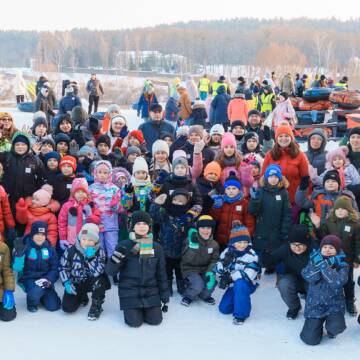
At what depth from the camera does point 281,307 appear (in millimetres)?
4750

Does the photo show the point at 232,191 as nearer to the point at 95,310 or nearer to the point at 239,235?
the point at 239,235

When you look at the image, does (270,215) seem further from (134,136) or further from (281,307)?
(134,136)

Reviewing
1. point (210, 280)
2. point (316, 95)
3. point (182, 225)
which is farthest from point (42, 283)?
point (316, 95)

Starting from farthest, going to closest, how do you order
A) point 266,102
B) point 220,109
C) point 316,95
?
point 266,102, point 316,95, point 220,109

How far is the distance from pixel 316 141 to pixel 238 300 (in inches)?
78.5

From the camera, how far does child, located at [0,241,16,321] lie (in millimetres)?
4422

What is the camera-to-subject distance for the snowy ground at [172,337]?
12.9 feet

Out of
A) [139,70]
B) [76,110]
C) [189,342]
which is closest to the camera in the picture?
[189,342]

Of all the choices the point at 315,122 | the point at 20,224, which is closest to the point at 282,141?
the point at 20,224

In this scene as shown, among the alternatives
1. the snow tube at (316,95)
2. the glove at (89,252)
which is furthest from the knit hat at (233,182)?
the snow tube at (316,95)

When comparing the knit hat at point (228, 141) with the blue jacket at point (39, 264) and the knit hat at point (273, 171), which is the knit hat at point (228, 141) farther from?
the blue jacket at point (39, 264)

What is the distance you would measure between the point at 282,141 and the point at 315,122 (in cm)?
742

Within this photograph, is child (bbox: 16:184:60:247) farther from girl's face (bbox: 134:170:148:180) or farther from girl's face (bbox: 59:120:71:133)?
girl's face (bbox: 59:120:71:133)

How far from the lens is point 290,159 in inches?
215
